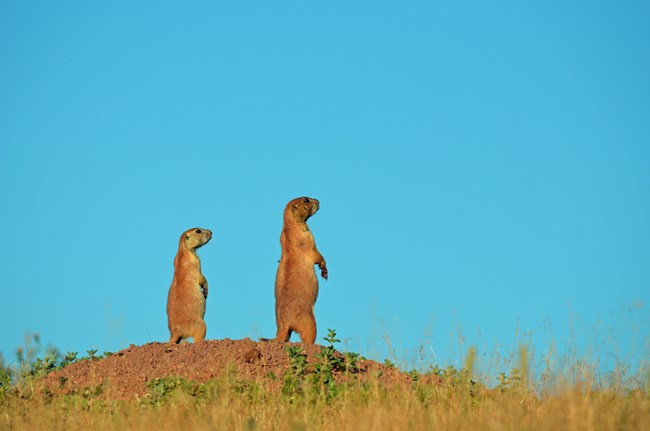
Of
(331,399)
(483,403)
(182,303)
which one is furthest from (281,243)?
(483,403)

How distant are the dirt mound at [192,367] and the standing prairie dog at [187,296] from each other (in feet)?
7.70

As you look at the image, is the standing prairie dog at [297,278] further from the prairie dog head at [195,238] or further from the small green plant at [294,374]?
the prairie dog head at [195,238]

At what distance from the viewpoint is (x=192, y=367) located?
12625 mm

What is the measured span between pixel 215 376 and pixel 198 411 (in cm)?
231

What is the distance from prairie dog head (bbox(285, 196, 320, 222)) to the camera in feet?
51.5

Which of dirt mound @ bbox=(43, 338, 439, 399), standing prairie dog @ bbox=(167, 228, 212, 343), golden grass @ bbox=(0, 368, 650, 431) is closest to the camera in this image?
golden grass @ bbox=(0, 368, 650, 431)

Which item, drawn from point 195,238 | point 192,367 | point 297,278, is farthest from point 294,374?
point 195,238

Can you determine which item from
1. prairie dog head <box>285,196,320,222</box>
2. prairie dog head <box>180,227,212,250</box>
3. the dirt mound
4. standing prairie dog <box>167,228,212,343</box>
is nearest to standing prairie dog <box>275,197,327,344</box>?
prairie dog head <box>285,196,320,222</box>

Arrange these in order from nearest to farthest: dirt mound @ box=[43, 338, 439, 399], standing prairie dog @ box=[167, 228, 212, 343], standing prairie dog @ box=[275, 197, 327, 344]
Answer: dirt mound @ box=[43, 338, 439, 399] < standing prairie dog @ box=[275, 197, 327, 344] < standing prairie dog @ box=[167, 228, 212, 343]

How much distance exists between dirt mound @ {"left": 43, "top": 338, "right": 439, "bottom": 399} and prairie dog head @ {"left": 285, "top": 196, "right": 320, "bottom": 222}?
292 centimetres

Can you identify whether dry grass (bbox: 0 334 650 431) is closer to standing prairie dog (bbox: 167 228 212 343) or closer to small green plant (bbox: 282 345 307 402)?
small green plant (bbox: 282 345 307 402)

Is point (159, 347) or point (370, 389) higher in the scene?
point (159, 347)

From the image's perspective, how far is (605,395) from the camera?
10.1 meters

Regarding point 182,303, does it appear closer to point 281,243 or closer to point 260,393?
point 281,243
